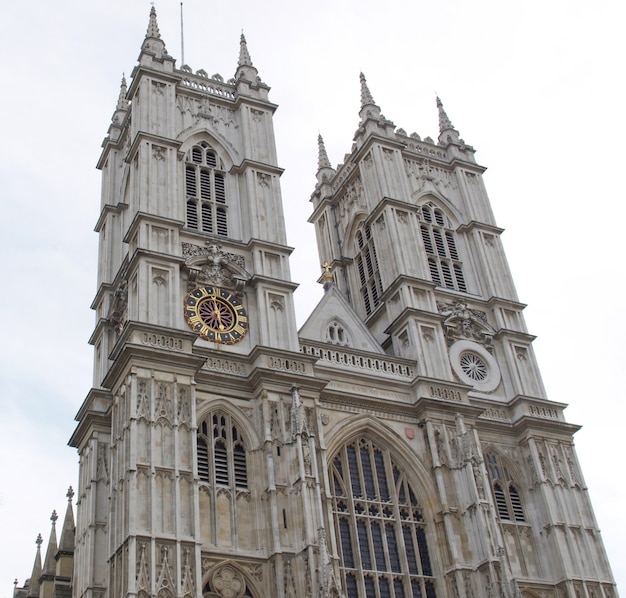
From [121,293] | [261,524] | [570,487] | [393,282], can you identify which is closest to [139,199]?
[121,293]

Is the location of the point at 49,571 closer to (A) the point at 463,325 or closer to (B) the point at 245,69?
(A) the point at 463,325

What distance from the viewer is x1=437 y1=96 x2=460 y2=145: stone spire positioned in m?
43.1

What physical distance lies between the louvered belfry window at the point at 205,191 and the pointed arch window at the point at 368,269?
7232 mm

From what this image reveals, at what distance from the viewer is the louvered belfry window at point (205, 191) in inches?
1328

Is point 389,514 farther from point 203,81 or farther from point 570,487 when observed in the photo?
point 203,81

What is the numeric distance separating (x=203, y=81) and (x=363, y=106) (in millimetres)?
7689

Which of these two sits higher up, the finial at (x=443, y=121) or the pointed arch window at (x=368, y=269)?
the finial at (x=443, y=121)

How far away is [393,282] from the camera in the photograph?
3544 cm

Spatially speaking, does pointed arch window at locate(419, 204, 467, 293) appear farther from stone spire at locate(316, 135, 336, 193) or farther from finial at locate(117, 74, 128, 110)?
finial at locate(117, 74, 128, 110)

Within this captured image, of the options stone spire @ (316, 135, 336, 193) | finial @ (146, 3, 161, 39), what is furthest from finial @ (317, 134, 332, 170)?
finial @ (146, 3, 161, 39)

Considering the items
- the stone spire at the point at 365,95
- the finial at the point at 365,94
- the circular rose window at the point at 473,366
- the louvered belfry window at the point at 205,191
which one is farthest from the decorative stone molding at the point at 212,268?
the finial at the point at 365,94

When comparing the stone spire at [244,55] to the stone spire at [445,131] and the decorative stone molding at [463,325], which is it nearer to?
the stone spire at [445,131]

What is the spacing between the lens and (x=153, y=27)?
39.2 meters

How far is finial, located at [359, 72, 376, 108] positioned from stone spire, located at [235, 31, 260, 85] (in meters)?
5.28
